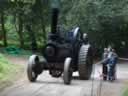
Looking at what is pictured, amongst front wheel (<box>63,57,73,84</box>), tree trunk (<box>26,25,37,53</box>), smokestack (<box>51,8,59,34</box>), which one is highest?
smokestack (<box>51,8,59,34</box>)

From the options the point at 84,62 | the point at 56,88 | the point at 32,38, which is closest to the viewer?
the point at 56,88

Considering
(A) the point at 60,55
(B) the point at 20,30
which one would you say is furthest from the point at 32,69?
(B) the point at 20,30

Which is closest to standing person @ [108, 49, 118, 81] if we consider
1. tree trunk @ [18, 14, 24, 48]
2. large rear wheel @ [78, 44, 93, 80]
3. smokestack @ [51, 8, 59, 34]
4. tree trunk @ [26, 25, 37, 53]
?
large rear wheel @ [78, 44, 93, 80]

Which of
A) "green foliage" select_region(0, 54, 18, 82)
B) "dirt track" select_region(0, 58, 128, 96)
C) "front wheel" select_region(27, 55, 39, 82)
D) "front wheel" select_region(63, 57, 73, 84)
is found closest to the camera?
"dirt track" select_region(0, 58, 128, 96)

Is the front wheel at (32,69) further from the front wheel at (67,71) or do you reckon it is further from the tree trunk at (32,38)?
the tree trunk at (32,38)

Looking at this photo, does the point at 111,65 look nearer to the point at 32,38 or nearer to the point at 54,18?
the point at 54,18

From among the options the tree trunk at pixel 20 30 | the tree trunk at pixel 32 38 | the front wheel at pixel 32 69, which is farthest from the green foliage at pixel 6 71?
the tree trunk at pixel 32 38

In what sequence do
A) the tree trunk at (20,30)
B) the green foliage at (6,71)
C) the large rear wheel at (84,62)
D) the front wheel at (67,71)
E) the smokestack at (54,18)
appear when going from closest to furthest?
the front wheel at (67,71), the smokestack at (54,18), the large rear wheel at (84,62), the green foliage at (6,71), the tree trunk at (20,30)

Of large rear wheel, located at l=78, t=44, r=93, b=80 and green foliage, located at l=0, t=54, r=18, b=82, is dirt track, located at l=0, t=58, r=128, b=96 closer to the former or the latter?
large rear wheel, located at l=78, t=44, r=93, b=80

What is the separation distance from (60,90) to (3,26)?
24786 mm

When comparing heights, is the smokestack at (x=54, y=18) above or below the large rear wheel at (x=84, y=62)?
above

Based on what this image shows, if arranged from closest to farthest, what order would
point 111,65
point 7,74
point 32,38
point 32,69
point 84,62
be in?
point 32,69 < point 84,62 < point 111,65 < point 7,74 < point 32,38

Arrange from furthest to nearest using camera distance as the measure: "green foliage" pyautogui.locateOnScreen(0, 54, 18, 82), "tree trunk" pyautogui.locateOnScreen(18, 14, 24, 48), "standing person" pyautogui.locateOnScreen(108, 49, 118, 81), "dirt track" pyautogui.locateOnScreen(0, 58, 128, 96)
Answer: "tree trunk" pyautogui.locateOnScreen(18, 14, 24, 48) < "standing person" pyautogui.locateOnScreen(108, 49, 118, 81) < "green foliage" pyautogui.locateOnScreen(0, 54, 18, 82) < "dirt track" pyautogui.locateOnScreen(0, 58, 128, 96)

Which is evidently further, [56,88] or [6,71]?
[6,71]
